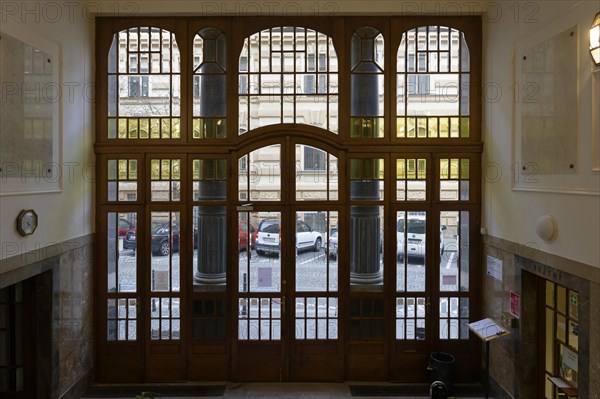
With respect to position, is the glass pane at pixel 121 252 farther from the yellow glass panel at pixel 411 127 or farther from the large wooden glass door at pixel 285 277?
the yellow glass panel at pixel 411 127

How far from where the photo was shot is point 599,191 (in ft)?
11.9

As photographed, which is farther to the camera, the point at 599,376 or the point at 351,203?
the point at 351,203

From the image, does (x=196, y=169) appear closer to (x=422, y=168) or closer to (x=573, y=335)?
(x=422, y=168)

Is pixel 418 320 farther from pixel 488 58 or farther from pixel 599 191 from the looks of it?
pixel 488 58

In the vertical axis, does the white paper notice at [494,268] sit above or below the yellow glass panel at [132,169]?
below

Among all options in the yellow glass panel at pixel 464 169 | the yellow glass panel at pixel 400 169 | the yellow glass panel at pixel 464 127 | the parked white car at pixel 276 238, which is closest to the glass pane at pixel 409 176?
the yellow glass panel at pixel 400 169

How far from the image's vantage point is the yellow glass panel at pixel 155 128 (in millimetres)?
5824

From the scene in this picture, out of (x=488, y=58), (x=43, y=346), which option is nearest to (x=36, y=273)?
(x=43, y=346)

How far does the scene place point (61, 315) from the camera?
5.07 m

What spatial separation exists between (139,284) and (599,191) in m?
4.94

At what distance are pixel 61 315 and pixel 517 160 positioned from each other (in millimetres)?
5110

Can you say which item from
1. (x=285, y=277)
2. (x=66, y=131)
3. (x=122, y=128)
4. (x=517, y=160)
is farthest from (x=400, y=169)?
(x=66, y=131)

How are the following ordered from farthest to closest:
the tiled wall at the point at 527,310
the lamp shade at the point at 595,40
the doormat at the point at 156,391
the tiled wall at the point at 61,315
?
1. the doormat at the point at 156,391
2. the tiled wall at the point at 61,315
3. the tiled wall at the point at 527,310
4. the lamp shade at the point at 595,40

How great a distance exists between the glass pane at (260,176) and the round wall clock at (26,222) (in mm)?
2267
